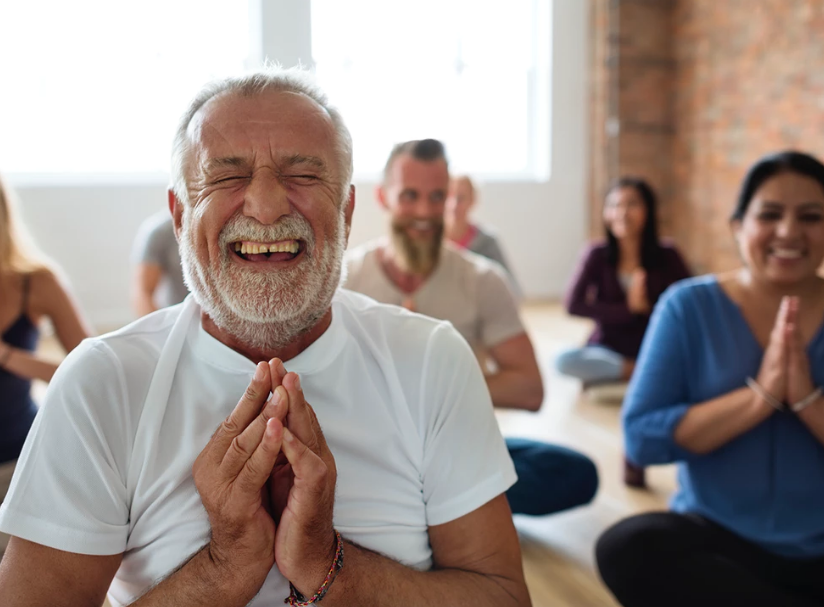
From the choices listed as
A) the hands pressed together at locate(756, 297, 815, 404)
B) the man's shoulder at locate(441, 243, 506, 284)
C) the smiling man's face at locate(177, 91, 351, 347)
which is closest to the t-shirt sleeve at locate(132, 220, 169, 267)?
the man's shoulder at locate(441, 243, 506, 284)

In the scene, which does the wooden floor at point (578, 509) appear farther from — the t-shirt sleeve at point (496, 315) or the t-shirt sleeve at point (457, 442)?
the t-shirt sleeve at point (457, 442)

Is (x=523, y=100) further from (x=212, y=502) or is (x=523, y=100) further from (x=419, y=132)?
(x=212, y=502)

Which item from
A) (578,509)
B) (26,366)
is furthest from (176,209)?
(578,509)

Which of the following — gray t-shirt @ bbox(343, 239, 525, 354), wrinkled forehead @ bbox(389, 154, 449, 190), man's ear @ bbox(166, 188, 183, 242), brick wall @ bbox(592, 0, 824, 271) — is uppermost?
brick wall @ bbox(592, 0, 824, 271)

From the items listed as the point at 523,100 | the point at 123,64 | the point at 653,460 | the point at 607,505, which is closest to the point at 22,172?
the point at 123,64

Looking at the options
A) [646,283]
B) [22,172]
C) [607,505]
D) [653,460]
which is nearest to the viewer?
[653,460]

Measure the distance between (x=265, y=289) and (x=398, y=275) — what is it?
139 centimetres

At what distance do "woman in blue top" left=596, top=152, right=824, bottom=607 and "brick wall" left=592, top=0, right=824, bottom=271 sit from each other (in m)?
4.91

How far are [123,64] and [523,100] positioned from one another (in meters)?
3.93

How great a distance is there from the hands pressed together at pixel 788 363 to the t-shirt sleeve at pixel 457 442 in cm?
87

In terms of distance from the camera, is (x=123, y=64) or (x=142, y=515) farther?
(x=123, y=64)

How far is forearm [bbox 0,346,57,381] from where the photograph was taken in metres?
2.11

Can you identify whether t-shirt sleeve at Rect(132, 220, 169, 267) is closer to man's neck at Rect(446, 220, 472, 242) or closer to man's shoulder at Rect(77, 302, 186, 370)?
man's neck at Rect(446, 220, 472, 242)

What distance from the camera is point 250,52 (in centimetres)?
683
